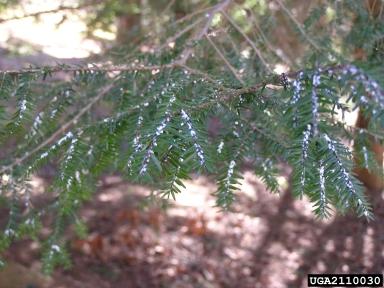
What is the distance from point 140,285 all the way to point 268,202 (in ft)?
6.78

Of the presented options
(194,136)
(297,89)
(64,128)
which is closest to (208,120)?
(194,136)

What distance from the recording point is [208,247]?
16.8 feet

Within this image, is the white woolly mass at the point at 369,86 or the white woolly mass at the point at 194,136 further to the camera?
the white woolly mass at the point at 194,136

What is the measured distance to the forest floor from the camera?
14.8 feet

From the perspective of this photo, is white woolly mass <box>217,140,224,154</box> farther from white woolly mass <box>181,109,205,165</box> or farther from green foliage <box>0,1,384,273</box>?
white woolly mass <box>181,109,205,165</box>

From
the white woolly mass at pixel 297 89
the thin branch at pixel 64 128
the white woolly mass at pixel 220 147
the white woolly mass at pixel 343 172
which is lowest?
the white woolly mass at pixel 343 172

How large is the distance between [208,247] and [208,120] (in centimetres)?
369

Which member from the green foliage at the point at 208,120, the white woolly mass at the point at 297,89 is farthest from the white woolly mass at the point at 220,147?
the white woolly mass at the point at 297,89

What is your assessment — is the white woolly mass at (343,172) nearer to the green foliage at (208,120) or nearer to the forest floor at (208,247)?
the green foliage at (208,120)

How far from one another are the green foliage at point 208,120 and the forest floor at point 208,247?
2043 mm

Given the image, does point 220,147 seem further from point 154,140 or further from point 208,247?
point 208,247

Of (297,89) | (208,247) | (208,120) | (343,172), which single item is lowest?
(343,172)

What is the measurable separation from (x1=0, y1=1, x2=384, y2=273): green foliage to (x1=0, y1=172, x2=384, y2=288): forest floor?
204 centimetres

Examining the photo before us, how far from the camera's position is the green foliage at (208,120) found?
3.70 ft
